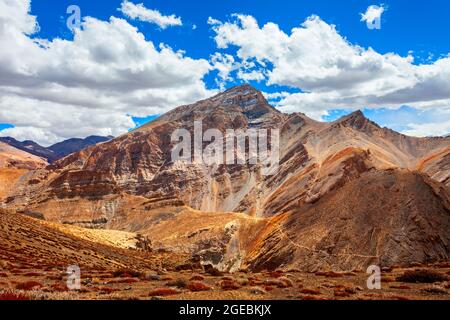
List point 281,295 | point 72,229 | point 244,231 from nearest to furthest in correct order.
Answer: point 281,295, point 72,229, point 244,231

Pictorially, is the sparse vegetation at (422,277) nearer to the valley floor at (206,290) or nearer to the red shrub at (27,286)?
the valley floor at (206,290)

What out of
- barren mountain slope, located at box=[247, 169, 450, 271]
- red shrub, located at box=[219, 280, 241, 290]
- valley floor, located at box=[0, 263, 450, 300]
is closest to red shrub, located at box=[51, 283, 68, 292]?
valley floor, located at box=[0, 263, 450, 300]

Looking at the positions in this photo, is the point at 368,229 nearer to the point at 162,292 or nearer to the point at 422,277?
the point at 422,277

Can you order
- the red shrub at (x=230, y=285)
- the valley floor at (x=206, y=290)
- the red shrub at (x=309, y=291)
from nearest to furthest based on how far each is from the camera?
the valley floor at (x=206, y=290) → the red shrub at (x=309, y=291) → the red shrub at (x=230, y=285)

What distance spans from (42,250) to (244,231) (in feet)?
183

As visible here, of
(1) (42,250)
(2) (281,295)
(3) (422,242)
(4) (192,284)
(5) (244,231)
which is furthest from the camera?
(5) (244,231)

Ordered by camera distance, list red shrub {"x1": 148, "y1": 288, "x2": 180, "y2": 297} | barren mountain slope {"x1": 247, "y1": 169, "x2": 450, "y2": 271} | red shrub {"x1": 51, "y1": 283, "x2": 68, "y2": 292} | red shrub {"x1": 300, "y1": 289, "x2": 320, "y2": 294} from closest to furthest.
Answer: red shrub {"x1": 148, "y1": 288, "x2": 180, "y2": 297} < red shrub {"x1": 51, "y1": 283, "x2": 68, "y2": 292} < red shrub {"x1": 300, "y1": 289, "x2": 320, "y2": 294} < barren mountain slope {"x1": 247, "y1": 169, "x2": 450, "y2": 271}

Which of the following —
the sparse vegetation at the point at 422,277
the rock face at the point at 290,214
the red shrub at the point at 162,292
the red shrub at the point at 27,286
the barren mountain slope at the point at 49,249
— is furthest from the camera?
the rock face at the point at 290,214

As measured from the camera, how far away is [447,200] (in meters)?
70.9

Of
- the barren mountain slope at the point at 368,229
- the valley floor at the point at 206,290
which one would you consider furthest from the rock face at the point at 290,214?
the valley floor at the point at 206,290

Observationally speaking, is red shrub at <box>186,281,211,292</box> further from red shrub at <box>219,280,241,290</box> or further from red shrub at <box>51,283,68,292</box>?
red shrub at <box>51,283,68,292</box>

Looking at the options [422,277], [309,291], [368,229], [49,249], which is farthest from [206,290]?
[368,229]

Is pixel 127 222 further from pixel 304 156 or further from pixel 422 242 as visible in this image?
pixel 422 242

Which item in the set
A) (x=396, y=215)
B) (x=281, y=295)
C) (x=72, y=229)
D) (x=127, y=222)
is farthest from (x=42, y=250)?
(x=127, y=222)
